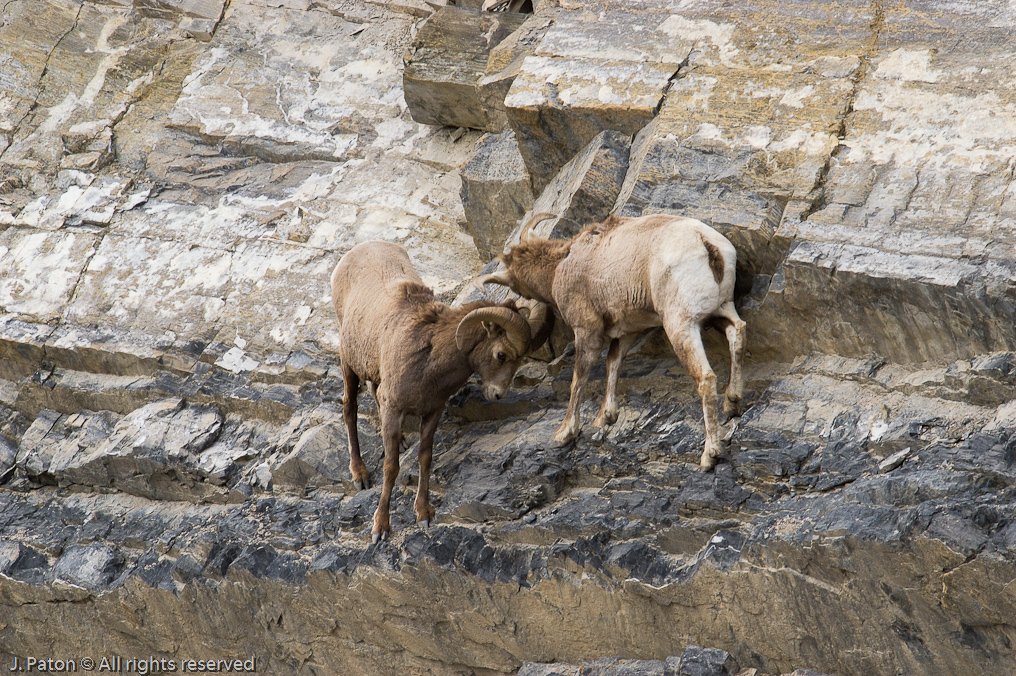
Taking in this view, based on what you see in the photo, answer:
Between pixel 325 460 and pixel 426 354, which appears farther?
pixel 325 460

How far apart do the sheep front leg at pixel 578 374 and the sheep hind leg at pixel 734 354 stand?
3.31 ft

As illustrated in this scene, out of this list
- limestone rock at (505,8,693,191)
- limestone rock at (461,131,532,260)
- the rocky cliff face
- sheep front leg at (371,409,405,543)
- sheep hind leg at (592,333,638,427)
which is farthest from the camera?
limestone rock at (461,131,532,260)

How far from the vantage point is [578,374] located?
731 centimetres

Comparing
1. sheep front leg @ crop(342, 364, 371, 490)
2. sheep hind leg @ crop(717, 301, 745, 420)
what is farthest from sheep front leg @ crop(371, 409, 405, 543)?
sheep hind leg @ crop(717, 301, 745, 420)

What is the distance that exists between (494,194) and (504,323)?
8.43 feet

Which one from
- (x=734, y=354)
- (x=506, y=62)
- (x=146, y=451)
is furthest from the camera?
(x=506, y=62)

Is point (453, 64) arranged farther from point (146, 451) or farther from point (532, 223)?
point (146, 451)

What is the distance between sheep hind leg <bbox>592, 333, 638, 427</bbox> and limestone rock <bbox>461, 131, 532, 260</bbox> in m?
2.60

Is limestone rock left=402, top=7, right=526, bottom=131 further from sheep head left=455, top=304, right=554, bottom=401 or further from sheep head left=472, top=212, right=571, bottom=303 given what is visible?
sheep head left=455, top=304, right=554, bottom=401

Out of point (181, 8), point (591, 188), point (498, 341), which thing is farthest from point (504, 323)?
point (181, 8)

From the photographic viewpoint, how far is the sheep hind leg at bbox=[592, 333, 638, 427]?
286 inches

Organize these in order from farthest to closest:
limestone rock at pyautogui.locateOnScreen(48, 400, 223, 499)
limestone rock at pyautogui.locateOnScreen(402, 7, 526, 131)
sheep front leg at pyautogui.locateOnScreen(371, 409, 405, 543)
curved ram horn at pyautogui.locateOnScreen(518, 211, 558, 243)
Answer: limestone rock at pyautogui.locateOnScreen(402, 7, 526, 131)
limestone rock at pyautogui.locateOnScreen(48, 400, 223, 499)
curved ram horn at pyautogui.locateOnScreen(518, 211, 558, 243)
sheep front leg at pyautogui.locateOnScreen(371, 409, 405, 543)

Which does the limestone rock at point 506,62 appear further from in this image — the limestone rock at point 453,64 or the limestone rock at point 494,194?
the limestone rock at point 494,194

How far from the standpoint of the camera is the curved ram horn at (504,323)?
7445 millimetres
